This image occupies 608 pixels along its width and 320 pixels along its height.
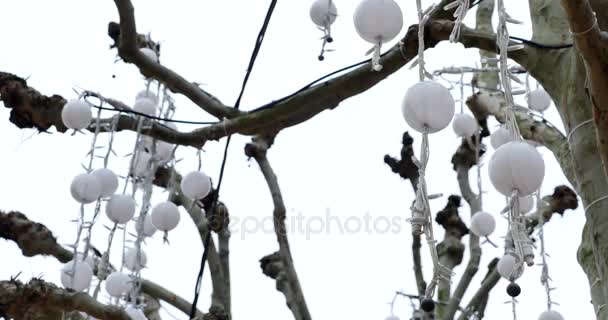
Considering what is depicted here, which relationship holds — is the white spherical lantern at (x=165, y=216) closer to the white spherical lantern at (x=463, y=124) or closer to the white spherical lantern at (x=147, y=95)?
the white spherical lantern at (x=147, y=95)

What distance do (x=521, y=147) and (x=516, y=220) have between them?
68 mm

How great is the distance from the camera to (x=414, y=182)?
2324 millimetres

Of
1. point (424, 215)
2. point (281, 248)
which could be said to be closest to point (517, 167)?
point (424, 215)

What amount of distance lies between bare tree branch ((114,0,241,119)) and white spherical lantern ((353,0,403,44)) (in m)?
0.62

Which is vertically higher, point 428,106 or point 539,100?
point 539,100

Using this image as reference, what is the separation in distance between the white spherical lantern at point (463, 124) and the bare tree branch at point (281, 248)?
0.44 metres

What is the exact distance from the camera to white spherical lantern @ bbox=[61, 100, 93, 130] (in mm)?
1631

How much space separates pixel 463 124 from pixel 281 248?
20.3 inches

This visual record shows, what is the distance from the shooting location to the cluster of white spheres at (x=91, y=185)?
5.32 feet

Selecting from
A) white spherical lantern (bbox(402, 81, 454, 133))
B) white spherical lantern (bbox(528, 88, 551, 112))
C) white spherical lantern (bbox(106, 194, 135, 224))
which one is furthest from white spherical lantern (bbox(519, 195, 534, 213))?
white spherical lantern (bbox(402, 81, 454, 133))

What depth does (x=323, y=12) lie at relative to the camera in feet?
5.34

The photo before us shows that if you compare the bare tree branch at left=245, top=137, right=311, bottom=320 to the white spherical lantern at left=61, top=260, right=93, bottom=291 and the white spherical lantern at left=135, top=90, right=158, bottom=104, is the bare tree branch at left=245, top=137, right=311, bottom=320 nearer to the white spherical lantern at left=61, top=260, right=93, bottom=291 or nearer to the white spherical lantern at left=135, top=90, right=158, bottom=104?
the white spherical lantern at left=135, top=90, right=158, bottom=104

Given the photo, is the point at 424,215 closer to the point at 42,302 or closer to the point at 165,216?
the point at 42,302

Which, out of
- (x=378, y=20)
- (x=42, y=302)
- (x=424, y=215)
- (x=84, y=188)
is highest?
(x=84, y=188)
